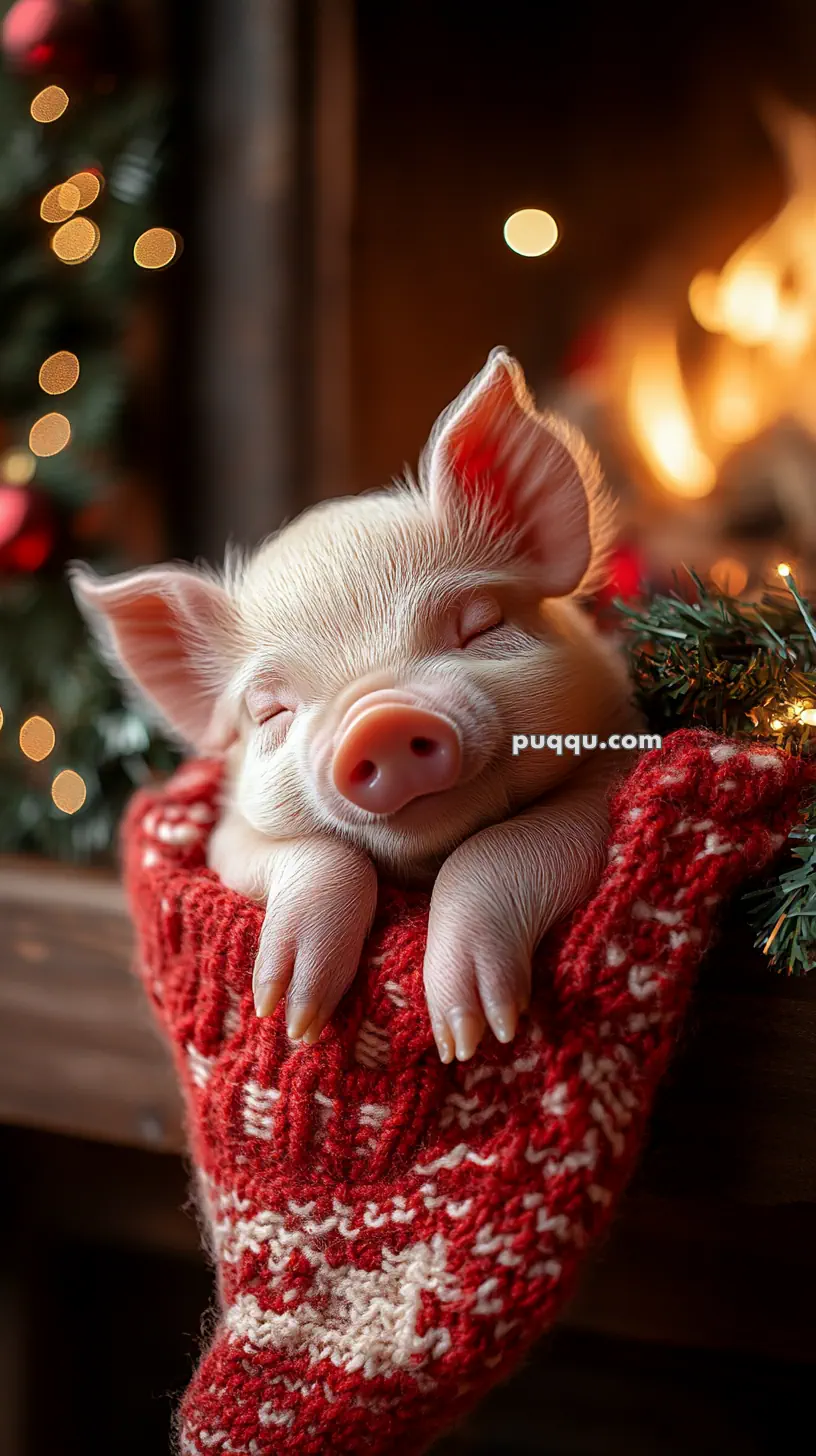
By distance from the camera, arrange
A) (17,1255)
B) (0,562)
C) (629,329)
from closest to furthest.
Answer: (17,1255) < (0,562) < (629,329)

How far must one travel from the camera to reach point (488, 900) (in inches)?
20.8

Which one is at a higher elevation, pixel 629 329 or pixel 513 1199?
pixel 629 329

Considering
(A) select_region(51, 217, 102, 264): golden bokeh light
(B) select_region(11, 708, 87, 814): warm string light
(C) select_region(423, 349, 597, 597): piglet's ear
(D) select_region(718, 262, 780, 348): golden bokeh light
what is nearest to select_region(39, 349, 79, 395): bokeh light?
(A) select_region(51, 217, 102, 264): golden bokeh light

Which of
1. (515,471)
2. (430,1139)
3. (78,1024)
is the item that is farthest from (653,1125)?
(78,1024)

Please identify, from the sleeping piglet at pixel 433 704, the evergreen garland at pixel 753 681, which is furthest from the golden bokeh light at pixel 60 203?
the evergreen garland at pixel 753 681

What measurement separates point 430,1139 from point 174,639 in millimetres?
320

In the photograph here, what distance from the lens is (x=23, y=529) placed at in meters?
1.29

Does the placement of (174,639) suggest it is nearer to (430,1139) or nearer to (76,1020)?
(430,1139)

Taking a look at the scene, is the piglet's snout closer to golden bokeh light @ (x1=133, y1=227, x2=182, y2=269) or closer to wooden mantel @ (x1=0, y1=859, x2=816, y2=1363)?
wooden mantel @ (x1=0, y1=859, x2=816, y2=1363)

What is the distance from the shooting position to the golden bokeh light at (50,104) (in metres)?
1.39

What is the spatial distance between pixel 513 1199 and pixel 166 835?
0.30 metres

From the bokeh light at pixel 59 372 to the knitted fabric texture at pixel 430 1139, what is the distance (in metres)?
1.05

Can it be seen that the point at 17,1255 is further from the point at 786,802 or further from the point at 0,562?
the point at 786,802

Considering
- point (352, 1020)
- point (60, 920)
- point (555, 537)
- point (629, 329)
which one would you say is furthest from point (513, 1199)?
point (629, 329)
